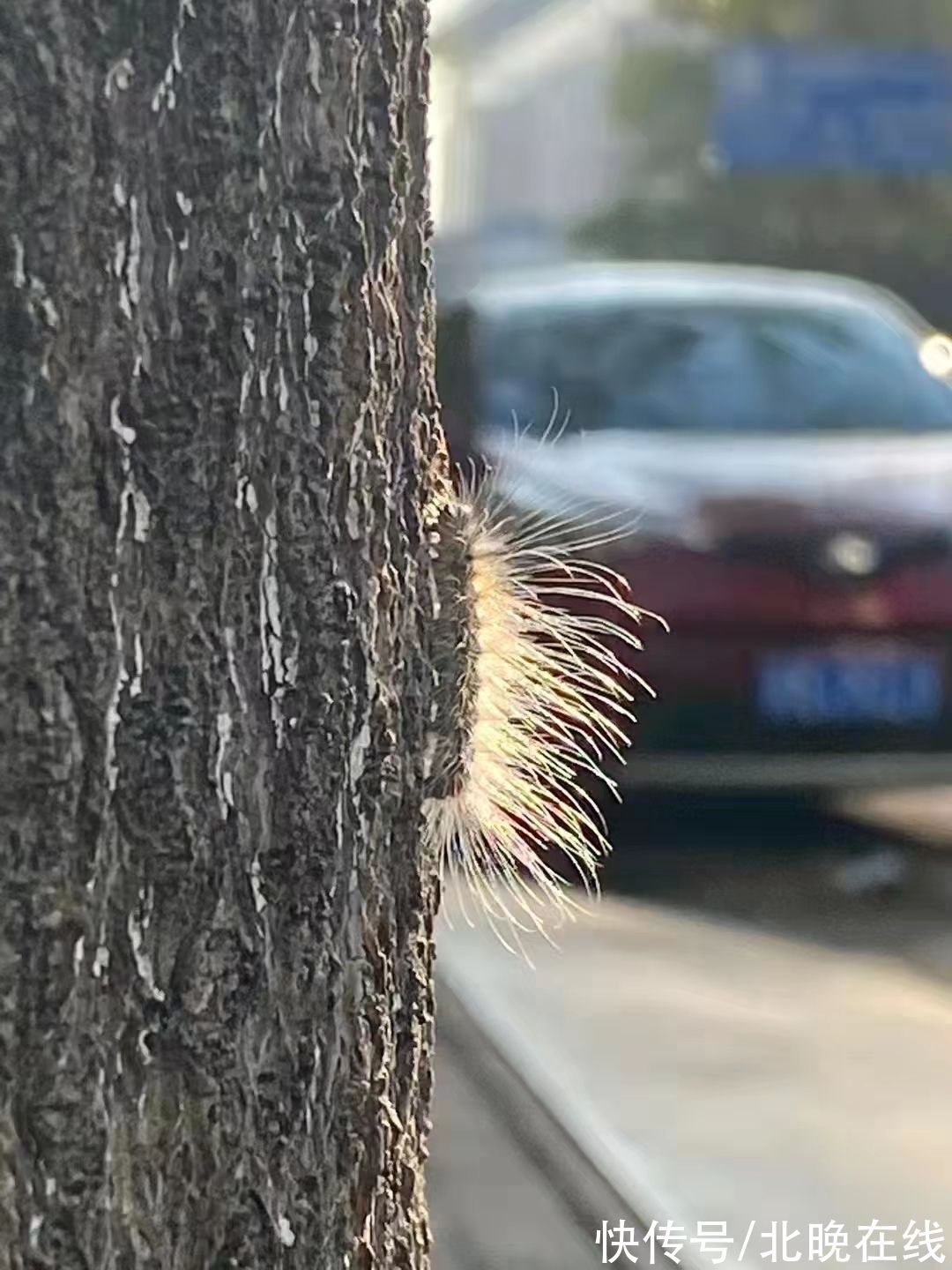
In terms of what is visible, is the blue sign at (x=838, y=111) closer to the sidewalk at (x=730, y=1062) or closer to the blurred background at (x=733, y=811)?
the blurred background at (x=733, y=811)

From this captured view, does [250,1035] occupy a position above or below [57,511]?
below

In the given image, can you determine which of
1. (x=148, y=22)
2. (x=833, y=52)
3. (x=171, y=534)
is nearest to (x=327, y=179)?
(x=148, y=22)

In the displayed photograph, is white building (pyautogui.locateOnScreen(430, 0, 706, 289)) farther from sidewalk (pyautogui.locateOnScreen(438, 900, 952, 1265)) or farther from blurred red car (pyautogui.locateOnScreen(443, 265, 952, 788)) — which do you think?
sidewalk (pyautogui.locateOnScreen(438, 900, 952, 1265))

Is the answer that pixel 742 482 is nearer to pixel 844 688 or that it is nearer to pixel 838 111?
pixel 844 688

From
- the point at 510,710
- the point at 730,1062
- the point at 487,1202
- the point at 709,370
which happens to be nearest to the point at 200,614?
the point at 510,710

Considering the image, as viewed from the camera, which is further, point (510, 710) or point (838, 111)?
point (838, 111)

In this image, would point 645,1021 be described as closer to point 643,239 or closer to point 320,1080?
point 320,1080

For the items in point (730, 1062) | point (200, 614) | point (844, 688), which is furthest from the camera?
point (844, 688)
